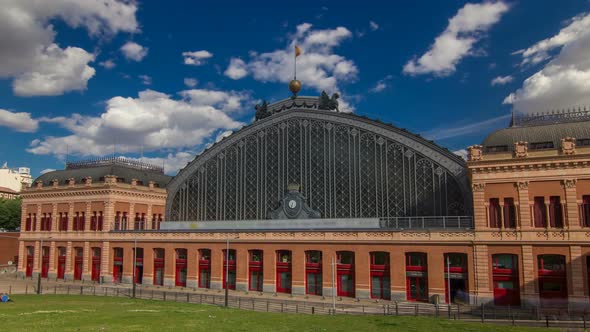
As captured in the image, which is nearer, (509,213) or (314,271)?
(509,213)

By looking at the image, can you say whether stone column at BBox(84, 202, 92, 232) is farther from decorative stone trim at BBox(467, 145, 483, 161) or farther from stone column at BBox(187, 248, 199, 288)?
decorative stone trim at BBox(467, 145, 483, 161)

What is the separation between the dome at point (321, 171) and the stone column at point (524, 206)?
6.41 m

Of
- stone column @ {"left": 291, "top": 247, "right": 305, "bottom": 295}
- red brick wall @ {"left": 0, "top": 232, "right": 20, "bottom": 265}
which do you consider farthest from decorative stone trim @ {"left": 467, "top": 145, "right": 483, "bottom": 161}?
red brick wall @ {"left": 0, "top": 232, "right": 20, "bottom": 265}

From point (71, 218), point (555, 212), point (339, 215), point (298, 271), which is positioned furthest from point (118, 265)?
point (555, 212)

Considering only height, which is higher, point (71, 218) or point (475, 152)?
point (475, 152)

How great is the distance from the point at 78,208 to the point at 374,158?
47557 mm

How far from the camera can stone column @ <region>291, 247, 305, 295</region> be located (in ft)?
186

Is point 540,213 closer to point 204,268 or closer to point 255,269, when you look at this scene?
point 255,269

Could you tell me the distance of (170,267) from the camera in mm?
66312

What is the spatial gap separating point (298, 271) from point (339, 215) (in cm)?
856

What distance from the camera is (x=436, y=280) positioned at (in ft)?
164

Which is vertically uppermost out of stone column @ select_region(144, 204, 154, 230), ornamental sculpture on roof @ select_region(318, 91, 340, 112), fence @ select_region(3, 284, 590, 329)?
ornamental sculpture on roof @ select_region(318, 91, 340, 112)

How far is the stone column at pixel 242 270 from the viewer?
60.4 meters

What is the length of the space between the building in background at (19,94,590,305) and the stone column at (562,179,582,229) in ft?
0.39
